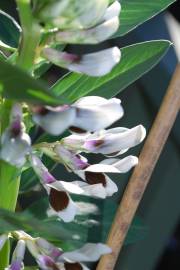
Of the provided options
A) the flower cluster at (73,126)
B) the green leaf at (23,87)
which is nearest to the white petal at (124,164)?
the flower cluster at (73,126)

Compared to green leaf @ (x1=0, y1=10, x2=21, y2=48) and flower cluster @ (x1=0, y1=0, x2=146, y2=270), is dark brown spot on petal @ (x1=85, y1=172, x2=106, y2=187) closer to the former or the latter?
flower cluster @ (x1=0, y1=0, x2=146, y2=270)

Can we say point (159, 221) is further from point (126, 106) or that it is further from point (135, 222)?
point (135, 222)

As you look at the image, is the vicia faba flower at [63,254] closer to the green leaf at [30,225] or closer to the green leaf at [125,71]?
the green leaf at [30,225]

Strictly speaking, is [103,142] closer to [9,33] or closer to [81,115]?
[81,115]

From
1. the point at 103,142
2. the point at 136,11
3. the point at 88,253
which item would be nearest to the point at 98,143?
the point at 103,142

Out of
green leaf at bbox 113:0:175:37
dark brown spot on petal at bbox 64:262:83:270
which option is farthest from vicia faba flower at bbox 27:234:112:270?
green leaf at bbox 113:0:175:37

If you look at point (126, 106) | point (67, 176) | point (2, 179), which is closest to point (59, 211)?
point (2, 179)
